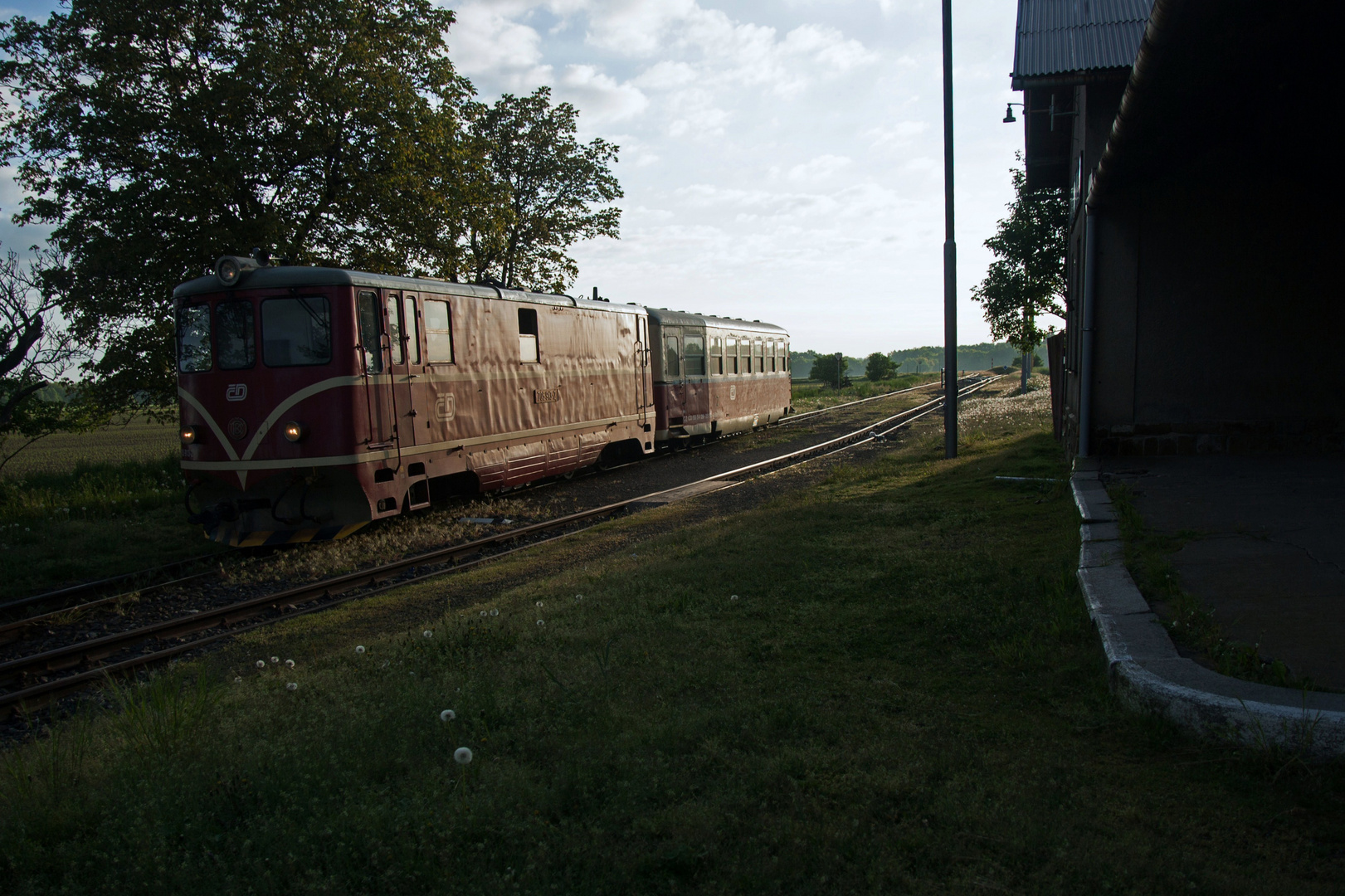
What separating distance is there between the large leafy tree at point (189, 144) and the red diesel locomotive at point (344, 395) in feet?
18.4

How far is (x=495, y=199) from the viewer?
19250 mm

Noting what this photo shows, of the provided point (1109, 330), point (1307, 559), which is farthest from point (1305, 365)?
point (1307, 559)

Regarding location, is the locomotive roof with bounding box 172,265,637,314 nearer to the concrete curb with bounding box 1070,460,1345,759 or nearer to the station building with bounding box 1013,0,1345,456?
the station building with bounding box 1013,0,1345,456

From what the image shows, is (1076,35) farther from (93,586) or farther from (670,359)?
(93,586)

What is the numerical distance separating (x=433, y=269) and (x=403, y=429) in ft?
29.9

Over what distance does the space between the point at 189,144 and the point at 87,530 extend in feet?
25.5

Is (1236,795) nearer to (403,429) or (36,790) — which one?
(36,790)

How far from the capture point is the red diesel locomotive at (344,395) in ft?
30.2

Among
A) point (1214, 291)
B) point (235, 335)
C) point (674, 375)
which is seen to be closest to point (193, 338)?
point (235, 335)

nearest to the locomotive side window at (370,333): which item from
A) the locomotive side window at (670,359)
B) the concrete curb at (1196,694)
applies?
the concrete curb at (1196,694)

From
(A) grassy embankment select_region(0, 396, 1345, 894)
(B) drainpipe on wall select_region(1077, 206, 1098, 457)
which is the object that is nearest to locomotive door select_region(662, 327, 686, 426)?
(B) drainpipe on wall select_region(1077, 206, 1098, 457)

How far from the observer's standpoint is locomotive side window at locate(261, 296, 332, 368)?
364 inches

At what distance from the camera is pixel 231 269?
9.22 metres

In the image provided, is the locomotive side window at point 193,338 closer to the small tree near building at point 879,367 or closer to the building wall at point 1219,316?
the building wall at point 1219,316
